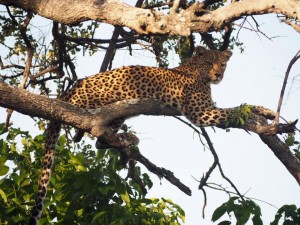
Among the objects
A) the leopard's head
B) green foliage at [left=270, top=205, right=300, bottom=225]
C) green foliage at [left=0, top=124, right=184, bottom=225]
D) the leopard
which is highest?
the leopard's head

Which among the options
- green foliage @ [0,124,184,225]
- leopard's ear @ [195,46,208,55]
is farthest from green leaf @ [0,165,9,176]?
leopard's ear @ [195,46,208,55]

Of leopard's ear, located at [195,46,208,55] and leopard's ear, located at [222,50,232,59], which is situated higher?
leopard's ear, located at [195,46,208,55]

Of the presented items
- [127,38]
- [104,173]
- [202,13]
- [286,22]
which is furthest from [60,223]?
[127,38]

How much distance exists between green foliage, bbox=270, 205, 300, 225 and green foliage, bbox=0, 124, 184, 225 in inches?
47.8

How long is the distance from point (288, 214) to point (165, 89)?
328cm

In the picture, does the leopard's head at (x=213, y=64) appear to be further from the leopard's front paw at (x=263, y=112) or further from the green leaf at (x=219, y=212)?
the green leaf at (x=219, y=212)

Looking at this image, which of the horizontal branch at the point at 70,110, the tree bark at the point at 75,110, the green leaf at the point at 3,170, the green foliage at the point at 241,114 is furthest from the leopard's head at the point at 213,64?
the green leaf at the point at 3,170

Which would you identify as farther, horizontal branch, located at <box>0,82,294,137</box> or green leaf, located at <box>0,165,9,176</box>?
green leaf, located at <box>0,165,9,176</box>

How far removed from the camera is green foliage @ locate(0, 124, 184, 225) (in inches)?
247

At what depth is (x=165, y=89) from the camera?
8711mm

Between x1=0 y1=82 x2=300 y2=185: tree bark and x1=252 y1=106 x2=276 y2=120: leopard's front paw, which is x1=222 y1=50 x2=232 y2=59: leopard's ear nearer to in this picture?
x1=252 y1=106 x2=276 y2=120: leopard's front paw

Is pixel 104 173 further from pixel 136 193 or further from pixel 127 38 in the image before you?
pixel 127 38

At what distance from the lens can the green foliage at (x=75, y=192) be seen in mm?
6285

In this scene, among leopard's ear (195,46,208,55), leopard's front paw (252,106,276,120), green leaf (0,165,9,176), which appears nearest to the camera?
green leaf (0,165,9,176)
